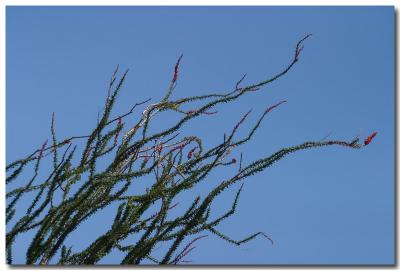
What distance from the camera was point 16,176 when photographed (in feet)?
5.73

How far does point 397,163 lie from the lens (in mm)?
2111

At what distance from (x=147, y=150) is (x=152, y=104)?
0.17 m

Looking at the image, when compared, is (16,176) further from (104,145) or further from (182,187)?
(182,187)
